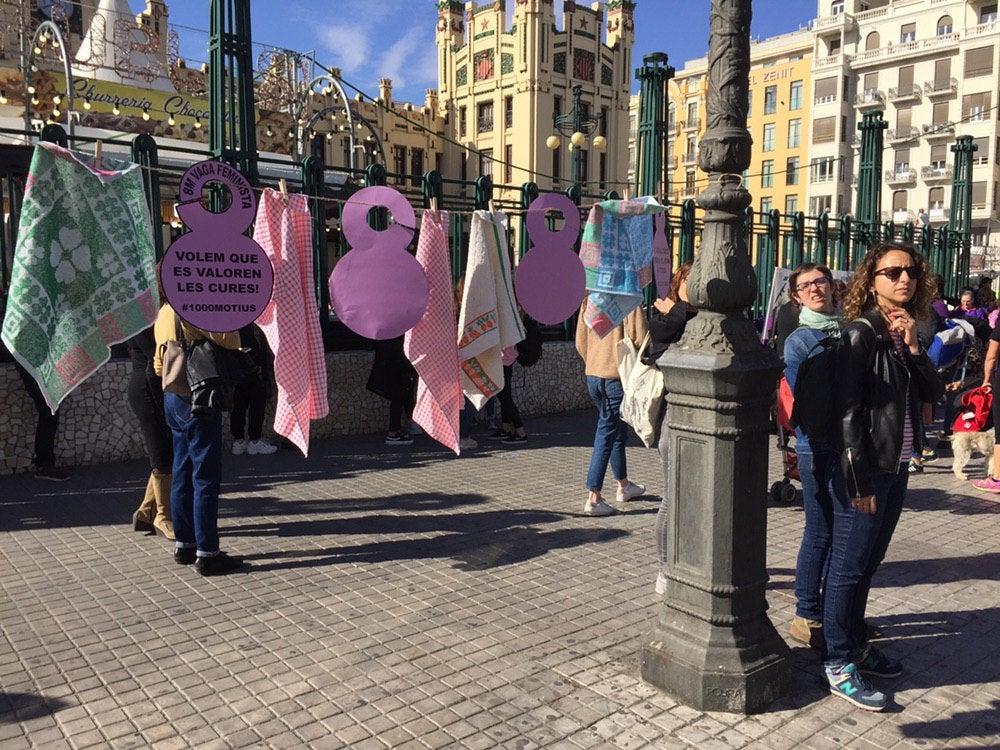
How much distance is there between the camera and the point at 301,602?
444 centimetres

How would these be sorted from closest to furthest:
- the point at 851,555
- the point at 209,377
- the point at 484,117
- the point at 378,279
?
the point at 851,555
the point at 209,377
the point at 378,279
the point at 484,117

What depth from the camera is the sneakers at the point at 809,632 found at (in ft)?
12.7

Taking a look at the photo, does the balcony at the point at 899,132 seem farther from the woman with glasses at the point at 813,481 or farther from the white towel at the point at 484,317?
the woman with glasses at the point at 813,481

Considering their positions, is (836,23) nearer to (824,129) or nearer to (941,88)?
(824,129)

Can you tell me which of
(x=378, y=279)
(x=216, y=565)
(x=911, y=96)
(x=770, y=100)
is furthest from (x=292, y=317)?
(x=770, y=100)

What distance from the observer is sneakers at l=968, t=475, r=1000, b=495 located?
7.07 m

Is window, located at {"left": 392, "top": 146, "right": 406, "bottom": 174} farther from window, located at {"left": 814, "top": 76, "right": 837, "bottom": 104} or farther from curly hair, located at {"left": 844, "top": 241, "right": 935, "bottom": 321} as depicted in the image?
curly hair, located at {"left": 844, "top": 241, "right": 935, "bottom": 321}

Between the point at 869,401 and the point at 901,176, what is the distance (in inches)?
2258

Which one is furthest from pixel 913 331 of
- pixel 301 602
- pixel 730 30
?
pixel 301 602

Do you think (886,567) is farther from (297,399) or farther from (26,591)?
(26,591)

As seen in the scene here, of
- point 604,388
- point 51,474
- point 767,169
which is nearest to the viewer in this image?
point 604,388

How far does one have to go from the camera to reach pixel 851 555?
3379 millimetres

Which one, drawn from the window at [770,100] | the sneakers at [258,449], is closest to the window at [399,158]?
the sneakers at [258,449]

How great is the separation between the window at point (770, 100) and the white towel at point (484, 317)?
6183 centimetres
